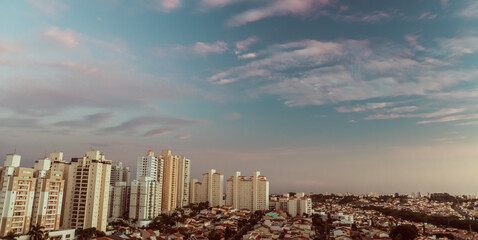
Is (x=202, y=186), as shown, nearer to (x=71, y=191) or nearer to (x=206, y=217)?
(x=206, y=217)

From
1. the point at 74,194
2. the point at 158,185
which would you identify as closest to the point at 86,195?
the point at 74,194

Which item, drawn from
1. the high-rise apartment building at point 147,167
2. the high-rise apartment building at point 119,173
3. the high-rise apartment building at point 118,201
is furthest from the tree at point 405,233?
the high-rise apartment building at point 119,173

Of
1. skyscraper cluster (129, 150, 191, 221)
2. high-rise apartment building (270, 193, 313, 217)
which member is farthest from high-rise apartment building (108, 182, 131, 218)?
high-rise apartment building (270, 193, 313, 217)

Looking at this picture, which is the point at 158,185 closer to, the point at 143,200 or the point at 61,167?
the point at 143,200

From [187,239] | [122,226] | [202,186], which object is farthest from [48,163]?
[202,186]

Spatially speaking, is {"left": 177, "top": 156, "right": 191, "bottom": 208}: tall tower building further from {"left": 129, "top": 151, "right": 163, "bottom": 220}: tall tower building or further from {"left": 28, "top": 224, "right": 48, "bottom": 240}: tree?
{"left": 28, "top": 224, "right": 48, "bottom": 240}: tree

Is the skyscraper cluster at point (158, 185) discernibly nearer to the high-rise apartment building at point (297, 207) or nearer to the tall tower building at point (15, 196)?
the tall tower building at point (15, 196)
